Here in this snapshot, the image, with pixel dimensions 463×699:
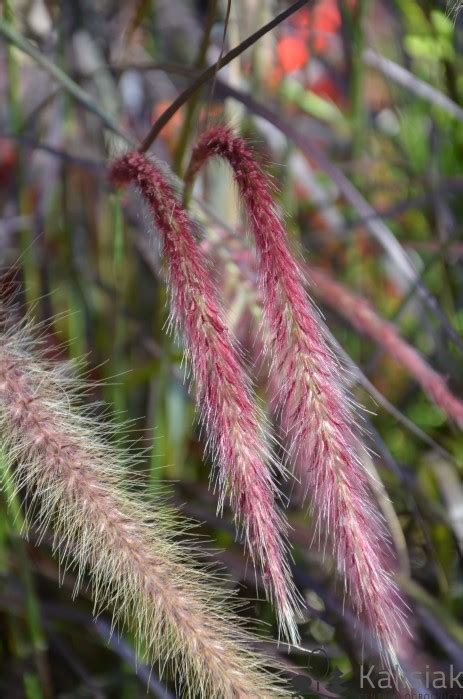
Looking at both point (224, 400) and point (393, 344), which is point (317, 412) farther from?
point (393, 344)

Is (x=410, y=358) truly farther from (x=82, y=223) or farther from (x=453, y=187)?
(x=82, y=223)

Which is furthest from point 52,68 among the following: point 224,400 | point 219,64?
point 224,400

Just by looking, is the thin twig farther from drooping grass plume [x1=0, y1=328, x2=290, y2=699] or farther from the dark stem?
drooping grass plume [x1=0, y1=328, x2=290, y2=699]

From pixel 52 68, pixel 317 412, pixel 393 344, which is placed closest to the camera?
pixel 317 412

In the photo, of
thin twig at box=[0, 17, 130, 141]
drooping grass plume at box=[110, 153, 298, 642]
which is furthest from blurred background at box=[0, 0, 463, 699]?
drooping grass plume at box=[110, 153, 298, 642]

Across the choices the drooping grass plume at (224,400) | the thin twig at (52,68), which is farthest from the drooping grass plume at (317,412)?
the thin twig at (52,68)

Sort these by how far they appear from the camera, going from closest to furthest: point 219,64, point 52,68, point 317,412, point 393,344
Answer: point 317,412 < point 219,64 < point 52,68 < point 393,344

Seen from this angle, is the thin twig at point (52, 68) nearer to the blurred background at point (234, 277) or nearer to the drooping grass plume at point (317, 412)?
the blurred background at point (234, 277)
